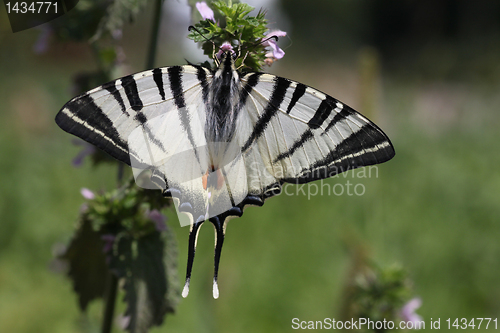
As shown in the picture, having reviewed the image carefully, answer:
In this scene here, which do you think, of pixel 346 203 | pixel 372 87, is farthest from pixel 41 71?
pixel 372 87

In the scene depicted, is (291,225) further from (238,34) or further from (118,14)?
(118,14)

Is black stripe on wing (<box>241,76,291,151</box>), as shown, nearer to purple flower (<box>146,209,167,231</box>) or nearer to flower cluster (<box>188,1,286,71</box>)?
flower cluster (<box>188,1,286,71</box>)

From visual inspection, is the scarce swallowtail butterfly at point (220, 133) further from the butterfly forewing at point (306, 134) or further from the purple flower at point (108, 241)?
the purple flower at point (108, 241)

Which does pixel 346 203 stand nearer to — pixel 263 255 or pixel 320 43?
pixel 263 255

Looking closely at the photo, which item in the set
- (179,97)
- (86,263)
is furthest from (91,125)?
(86,263)

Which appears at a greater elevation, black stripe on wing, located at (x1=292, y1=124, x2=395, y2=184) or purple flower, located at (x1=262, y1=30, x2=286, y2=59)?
purple flower, located at (x1=262, y1=30, x2=286, y2=59)

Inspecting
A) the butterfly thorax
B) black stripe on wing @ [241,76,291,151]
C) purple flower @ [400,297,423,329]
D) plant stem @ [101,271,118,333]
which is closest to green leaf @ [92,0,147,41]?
the butterfly thorax
